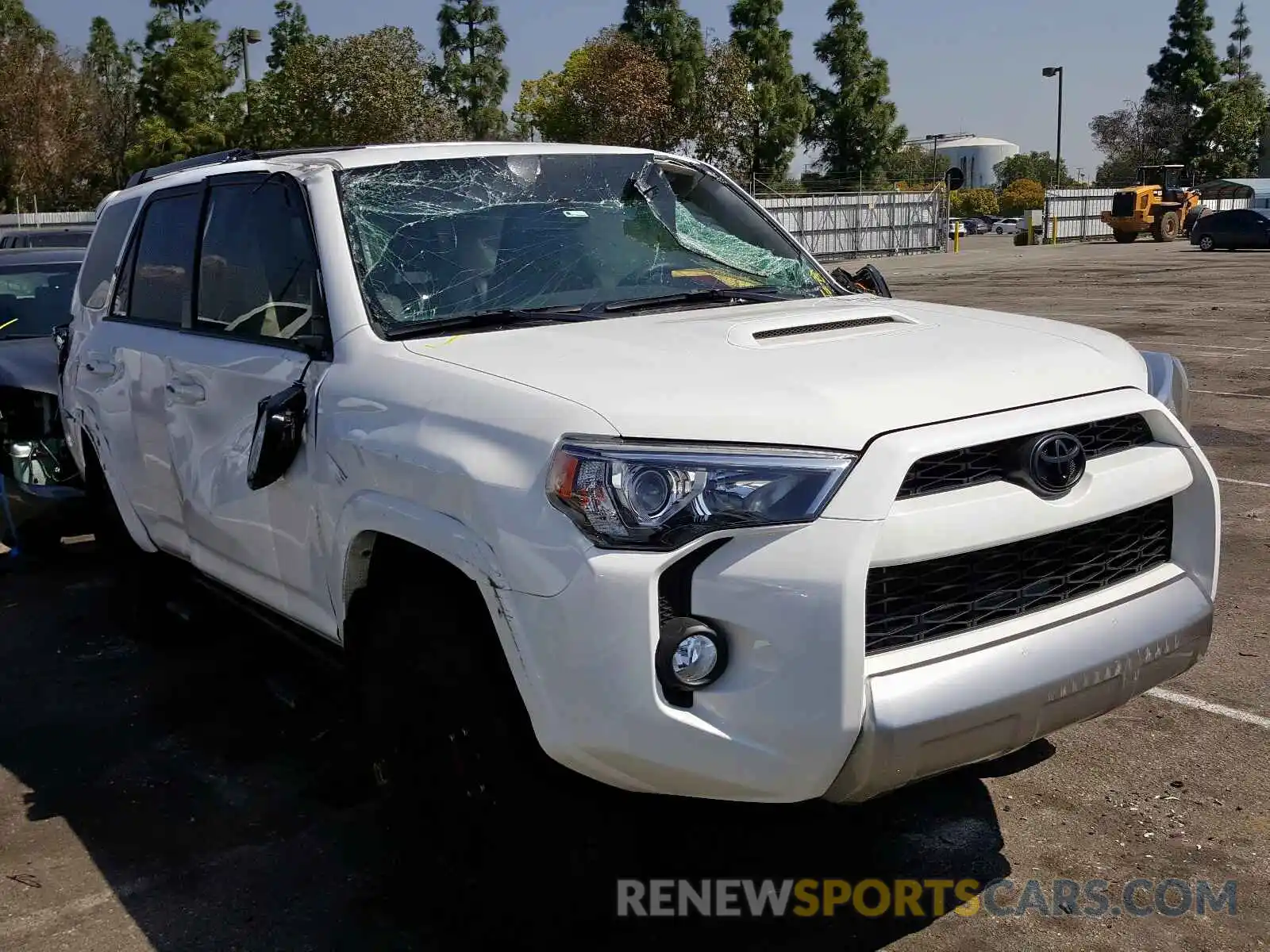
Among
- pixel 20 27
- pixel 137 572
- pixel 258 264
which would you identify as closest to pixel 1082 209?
pixel 20 27

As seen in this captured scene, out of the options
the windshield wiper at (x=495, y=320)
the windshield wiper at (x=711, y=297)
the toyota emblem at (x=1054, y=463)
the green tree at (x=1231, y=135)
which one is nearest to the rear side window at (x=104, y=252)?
the windshield wiper at (x=495, y=320)

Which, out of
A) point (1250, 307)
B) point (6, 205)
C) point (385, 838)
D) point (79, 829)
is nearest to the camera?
point (385, 838)

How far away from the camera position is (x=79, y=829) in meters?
3.95

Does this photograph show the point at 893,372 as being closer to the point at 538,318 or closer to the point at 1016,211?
the point at 538,318

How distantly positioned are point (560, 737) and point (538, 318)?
131 centimetres

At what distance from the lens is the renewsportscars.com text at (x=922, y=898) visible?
3.25 metres

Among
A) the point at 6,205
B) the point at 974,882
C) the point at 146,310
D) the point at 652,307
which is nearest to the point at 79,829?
the point at 146,310

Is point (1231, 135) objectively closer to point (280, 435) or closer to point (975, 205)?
point (975, 205)

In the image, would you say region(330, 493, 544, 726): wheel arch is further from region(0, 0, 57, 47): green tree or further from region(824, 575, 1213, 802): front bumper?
region(0, 0, 57, 47): green tree

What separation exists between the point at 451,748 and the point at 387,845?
1.73 ft

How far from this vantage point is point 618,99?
53.0m

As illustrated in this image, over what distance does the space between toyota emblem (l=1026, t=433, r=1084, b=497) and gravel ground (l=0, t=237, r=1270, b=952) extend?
1121 millimetres

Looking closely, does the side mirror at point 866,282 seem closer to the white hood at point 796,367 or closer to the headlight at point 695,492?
the white hood at point 796,367

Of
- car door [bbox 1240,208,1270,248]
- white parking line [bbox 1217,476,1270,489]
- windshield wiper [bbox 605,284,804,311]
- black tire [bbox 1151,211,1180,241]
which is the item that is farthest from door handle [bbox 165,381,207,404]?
black tire [bbox 1151,211,1180,241]
